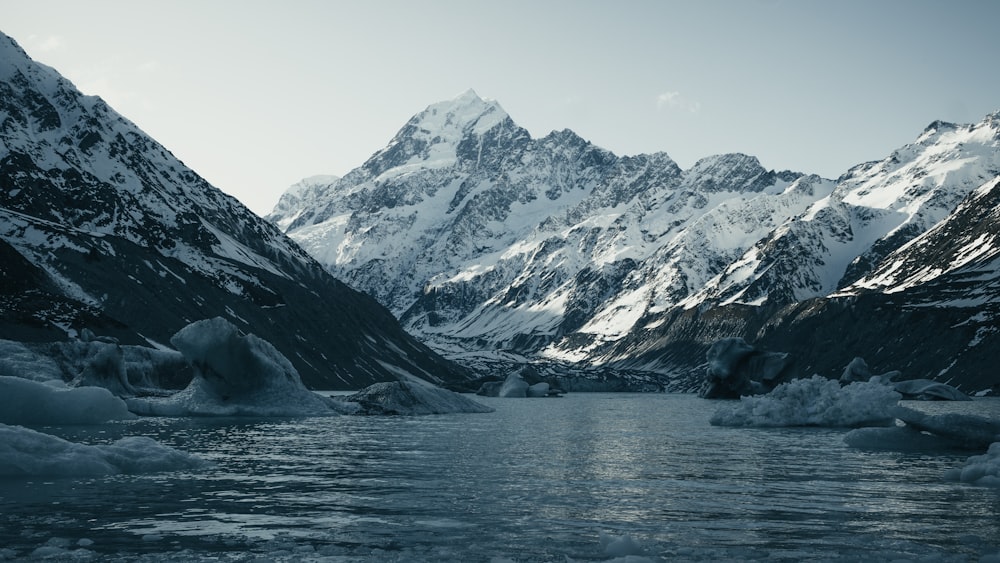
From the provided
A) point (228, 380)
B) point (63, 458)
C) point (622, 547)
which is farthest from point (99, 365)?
point (622, 547)

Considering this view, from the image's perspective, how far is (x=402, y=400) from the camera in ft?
288

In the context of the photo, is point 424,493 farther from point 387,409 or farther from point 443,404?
point 443,404

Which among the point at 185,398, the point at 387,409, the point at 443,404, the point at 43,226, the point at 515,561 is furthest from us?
the point at 43,226

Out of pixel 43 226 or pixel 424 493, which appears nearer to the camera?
pixel 424 493

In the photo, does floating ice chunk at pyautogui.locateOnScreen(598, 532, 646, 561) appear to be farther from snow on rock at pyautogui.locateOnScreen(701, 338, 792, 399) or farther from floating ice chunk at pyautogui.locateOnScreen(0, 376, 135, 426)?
snow on rock at pyautogui.locateOnScreen(701, 338, 792, 399)

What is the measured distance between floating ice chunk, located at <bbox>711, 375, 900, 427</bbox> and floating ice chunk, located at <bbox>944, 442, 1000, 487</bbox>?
3589cm

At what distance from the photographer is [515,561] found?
2084 centimetres

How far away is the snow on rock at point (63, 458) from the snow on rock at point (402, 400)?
49248 mm

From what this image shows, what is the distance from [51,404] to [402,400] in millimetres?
37603

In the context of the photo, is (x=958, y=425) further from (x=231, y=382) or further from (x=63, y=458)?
(x=231, y=382)

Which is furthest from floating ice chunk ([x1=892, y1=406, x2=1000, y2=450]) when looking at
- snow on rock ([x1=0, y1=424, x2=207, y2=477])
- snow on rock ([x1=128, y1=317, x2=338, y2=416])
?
snow on rock ([x1=128, y1=317, x2=338, y2=416])

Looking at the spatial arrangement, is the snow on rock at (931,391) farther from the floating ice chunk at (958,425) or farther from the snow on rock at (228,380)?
the floating ice chunk at (958,425)

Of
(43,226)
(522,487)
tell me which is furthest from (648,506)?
(43,226)

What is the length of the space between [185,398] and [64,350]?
2631 cm
